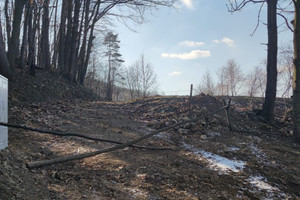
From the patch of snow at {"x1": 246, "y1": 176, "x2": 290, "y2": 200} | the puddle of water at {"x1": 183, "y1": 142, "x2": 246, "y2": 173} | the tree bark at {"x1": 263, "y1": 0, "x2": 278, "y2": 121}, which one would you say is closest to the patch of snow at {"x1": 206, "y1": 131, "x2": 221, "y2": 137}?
the puddle of water at {"x1": 183, "y1": 142, "x2": 246, "y2": 173}

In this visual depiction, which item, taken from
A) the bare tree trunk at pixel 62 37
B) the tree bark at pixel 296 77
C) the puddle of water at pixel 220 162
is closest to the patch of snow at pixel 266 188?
the puddle of water at pixel 220 162

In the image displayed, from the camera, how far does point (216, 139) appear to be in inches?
254

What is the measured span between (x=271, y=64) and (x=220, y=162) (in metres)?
5.06

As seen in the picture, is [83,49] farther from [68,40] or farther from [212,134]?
[212,134]

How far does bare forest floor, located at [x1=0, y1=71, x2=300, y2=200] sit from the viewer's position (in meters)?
3.05

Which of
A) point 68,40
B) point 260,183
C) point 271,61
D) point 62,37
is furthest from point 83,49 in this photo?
point 260,183

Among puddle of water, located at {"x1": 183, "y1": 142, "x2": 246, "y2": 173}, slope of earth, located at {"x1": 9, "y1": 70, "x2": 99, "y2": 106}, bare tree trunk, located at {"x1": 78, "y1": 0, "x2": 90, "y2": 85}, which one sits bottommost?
puddle of water, located at {"x1": 183, "y1": 142, "x2": 246, "y2": 173}

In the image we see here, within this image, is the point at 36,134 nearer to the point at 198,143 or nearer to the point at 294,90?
the point at 198,143

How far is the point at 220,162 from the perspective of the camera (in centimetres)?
487

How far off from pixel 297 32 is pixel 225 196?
5.98 meters

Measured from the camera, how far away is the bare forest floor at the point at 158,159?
3053 millimetres

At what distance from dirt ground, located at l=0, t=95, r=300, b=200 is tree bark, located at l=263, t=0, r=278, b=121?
1.93ft

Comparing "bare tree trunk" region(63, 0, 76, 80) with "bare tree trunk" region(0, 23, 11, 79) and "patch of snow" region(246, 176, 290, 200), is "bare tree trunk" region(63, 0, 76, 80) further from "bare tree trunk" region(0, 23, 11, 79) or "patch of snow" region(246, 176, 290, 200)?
"patch of snow" region(246, 176, 290, 200)

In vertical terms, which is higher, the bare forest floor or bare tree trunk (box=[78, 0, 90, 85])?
bare tree trunk (box=[78, 0, 90, 85])
